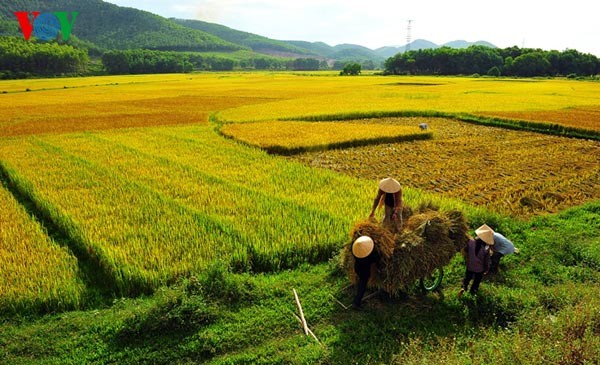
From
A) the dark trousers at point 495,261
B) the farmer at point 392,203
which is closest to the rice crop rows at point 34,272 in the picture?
the farmer at point 392,203

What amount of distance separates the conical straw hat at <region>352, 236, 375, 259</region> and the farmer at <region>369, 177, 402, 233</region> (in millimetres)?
1016

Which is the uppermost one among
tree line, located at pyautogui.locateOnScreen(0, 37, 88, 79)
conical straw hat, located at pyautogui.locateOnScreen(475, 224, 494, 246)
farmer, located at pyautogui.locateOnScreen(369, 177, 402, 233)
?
tree line, located at pyautogui.locateOnScreen(0, 37, 88, 79)

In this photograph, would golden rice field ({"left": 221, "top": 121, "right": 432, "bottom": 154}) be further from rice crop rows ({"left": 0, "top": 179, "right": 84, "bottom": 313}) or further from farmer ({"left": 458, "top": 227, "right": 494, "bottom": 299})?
farmer ({"left": 458, "top": 227, "right": 494, "bottom": 299})

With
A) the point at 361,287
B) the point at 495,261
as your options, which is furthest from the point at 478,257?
the point at 361,287

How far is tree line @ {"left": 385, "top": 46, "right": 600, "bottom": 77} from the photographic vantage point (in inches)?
3189

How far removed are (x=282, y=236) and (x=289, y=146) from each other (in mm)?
9440

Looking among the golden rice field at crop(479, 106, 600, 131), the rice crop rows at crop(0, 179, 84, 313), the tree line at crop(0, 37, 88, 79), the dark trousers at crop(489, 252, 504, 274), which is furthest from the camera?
the tree line at crop(0, 37, 88, 79)

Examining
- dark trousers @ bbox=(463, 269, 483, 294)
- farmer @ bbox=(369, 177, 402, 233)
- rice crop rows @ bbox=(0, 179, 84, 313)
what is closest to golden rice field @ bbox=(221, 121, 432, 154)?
rice crop rows @ bbox=(0, 179, 84, 313)

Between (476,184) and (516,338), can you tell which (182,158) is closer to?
(476,184)

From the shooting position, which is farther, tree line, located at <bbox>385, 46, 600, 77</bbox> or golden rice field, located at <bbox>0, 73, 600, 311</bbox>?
tree line, located at <bbox>385, 46, 600, 77</bbox>

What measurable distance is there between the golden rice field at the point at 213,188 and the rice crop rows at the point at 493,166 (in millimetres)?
62

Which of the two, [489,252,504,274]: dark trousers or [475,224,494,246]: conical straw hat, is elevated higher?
[475,224,494,246]: conical straw hat

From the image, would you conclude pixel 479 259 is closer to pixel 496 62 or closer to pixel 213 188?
pixel 213 188

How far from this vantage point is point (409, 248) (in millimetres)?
5969
